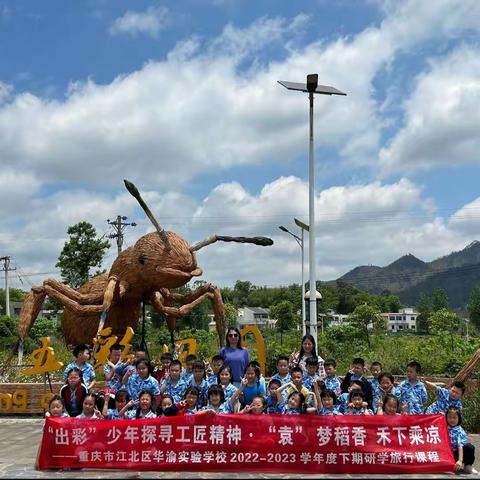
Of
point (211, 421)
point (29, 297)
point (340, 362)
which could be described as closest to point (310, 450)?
point (211, 421)

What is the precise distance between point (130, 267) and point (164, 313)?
4.10 ft

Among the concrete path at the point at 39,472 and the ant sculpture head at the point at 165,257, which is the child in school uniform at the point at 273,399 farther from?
the ant sculpture head at the point at 165,257

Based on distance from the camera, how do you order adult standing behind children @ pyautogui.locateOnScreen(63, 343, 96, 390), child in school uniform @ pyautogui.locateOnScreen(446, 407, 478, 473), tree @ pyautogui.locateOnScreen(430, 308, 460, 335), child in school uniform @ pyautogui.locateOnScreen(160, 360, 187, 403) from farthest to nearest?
tree @ pyautogui.locateOnScreen(430, 308, 460, 335)
adult standing behind children @ pyautogui.locateOnScreen(63, 343, 96, 390)
child in school uniform @ pyautogui.locateOnScreen(160, 360, 187, 403)
child in school uniform @ pyautogui.locateOnScreen(446, 407, 478, 473)

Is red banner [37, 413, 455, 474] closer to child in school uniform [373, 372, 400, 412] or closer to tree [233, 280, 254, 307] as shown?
child in school uniform [373, 372, 400, 412]

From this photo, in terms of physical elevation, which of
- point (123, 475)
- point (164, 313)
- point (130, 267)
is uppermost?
point (130, 267)

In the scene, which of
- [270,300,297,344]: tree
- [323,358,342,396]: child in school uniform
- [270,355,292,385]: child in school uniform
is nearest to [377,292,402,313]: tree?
[270,300,297,344]: tree

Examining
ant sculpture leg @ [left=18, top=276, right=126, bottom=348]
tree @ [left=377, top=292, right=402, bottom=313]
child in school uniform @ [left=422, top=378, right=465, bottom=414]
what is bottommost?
child in school uniform @ [left=422, top=378, right=465, bottom=414]

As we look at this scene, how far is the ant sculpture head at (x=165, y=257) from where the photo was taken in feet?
40.5

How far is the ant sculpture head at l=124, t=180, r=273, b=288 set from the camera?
12.4 metres

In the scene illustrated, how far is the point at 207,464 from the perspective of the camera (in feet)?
20.4

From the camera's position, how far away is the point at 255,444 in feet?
20.4

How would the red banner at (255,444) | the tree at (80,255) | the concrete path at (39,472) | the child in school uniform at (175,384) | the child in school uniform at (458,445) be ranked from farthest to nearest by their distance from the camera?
the tree at (80,255), the child in school uniform at (175,384), the child in school uniform at (458,445), the red banner at (255,444), the concrete path at (39,472)

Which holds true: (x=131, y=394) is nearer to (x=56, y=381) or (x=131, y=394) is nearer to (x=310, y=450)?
(x=310, y=450)

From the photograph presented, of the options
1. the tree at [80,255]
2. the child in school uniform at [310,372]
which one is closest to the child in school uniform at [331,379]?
the child in school uniform at [310,372]
